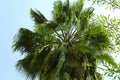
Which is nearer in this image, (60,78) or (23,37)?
(60,78)

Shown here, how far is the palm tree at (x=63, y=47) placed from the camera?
1612 cm

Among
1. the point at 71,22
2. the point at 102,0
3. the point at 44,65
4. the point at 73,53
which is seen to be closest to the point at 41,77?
the point at 44,65

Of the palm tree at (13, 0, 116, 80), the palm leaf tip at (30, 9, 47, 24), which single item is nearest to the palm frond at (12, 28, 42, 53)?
the palm tree at (13, 0, 116, 80)

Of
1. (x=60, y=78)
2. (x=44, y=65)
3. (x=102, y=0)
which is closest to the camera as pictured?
(x=102, y=0)

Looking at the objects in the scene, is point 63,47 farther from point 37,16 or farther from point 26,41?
point 37,16

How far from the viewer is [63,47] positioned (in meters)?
16.7

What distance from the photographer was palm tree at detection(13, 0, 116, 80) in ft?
52.9

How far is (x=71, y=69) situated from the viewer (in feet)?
52.6

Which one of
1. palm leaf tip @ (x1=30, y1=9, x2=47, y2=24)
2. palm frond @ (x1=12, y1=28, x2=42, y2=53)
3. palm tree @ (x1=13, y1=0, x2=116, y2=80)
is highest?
palm leaf tip @ (x1=30, y1=9, x2=47, y2=24)

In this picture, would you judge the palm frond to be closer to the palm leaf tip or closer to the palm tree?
the palm tree

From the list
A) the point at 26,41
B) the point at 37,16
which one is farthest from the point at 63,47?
the point at 37,16

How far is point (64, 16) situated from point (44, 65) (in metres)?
2.61

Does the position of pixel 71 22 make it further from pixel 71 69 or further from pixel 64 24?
pixel 71 69

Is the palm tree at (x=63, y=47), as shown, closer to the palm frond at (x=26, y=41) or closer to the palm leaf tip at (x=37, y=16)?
the palm frond at (x=26, y=41)
